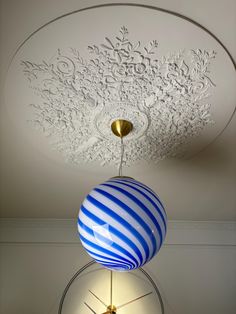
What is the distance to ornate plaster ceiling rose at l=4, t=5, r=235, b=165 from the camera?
3.29 feet

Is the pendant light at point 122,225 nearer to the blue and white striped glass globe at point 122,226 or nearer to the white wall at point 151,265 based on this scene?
the blue and white striped glass globe at point 122,226

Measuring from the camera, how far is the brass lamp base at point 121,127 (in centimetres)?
132

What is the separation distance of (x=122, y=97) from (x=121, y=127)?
156mm

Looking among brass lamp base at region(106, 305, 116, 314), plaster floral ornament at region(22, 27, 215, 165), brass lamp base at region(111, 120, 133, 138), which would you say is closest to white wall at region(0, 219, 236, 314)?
brass lamp base at region(106, 305, 116, 314)

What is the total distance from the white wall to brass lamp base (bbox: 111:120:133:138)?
3.51 feet

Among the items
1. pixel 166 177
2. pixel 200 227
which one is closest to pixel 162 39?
pixel 166 177

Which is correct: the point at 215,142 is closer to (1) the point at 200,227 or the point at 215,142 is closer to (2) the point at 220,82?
(2) the point at 220,82

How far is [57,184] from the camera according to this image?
1.77 m

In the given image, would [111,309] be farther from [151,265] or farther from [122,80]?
[122,80]

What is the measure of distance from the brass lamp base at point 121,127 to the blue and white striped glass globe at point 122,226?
41cm

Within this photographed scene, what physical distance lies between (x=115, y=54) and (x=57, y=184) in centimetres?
95

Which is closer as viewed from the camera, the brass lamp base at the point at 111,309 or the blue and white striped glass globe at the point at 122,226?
the blue and white striped glass globe at the point at 122,226

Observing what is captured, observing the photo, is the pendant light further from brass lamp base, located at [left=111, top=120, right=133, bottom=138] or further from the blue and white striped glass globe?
brass lamp base, located at [left=111, top=120, right=133, bottom=138]

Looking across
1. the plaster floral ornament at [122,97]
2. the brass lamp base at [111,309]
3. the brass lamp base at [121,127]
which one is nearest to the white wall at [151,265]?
the brass lamp base at [111,309]
